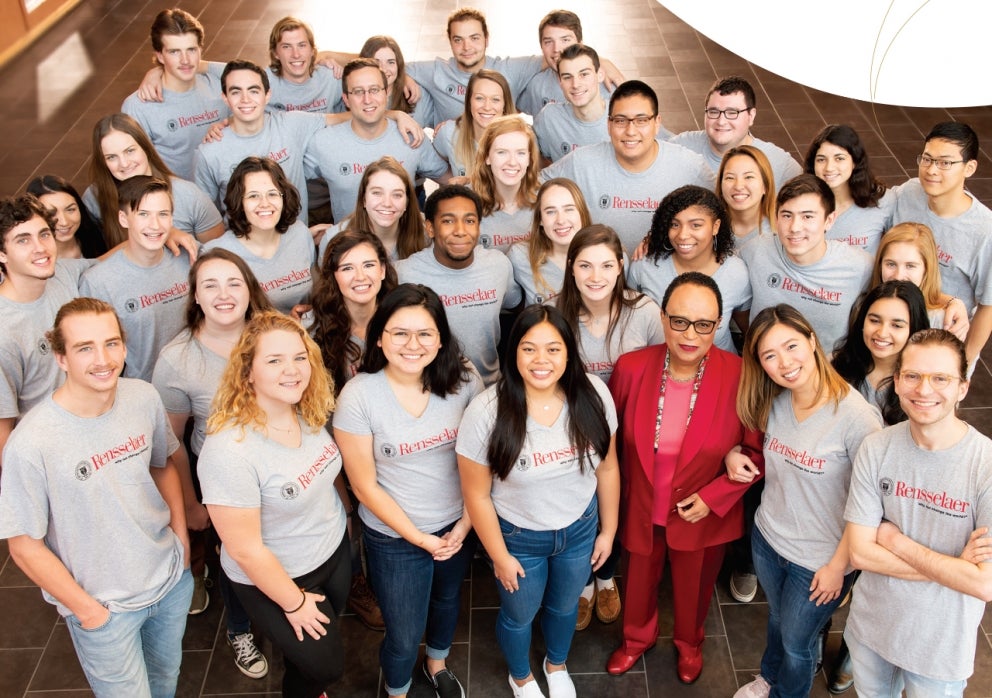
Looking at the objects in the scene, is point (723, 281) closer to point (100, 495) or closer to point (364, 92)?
point (364, 92)

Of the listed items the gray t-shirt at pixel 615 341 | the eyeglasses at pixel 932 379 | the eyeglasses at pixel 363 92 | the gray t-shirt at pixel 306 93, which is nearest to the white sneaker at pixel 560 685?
the gray t-shirt at pixel 615 341

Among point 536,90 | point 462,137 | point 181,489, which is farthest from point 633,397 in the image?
point 536,90

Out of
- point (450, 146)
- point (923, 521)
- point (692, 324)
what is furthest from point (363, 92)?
point (923, 521)

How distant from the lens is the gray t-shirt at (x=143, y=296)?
359cm

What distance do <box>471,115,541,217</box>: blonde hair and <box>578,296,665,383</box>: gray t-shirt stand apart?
0.93m

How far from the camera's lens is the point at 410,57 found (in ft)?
28.7

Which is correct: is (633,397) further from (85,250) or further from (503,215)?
(85,250)

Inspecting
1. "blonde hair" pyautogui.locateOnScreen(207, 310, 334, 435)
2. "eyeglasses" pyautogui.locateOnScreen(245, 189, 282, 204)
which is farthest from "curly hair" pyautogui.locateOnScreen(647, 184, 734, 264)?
"eyeglasses" pyautogui.locateOnScreen(245, 189, 282, 204)

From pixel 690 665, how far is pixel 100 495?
7.16 ft

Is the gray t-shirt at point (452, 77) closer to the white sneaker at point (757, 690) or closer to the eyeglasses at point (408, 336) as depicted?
the eyeglasses at point (408, 336)

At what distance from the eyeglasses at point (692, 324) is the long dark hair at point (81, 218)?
100 inches

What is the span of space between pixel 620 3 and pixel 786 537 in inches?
329

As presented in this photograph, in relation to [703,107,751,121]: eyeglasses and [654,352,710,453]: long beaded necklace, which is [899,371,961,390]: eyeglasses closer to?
[654,352,710,453]: long beaded necklace

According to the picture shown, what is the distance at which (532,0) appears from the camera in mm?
10141
